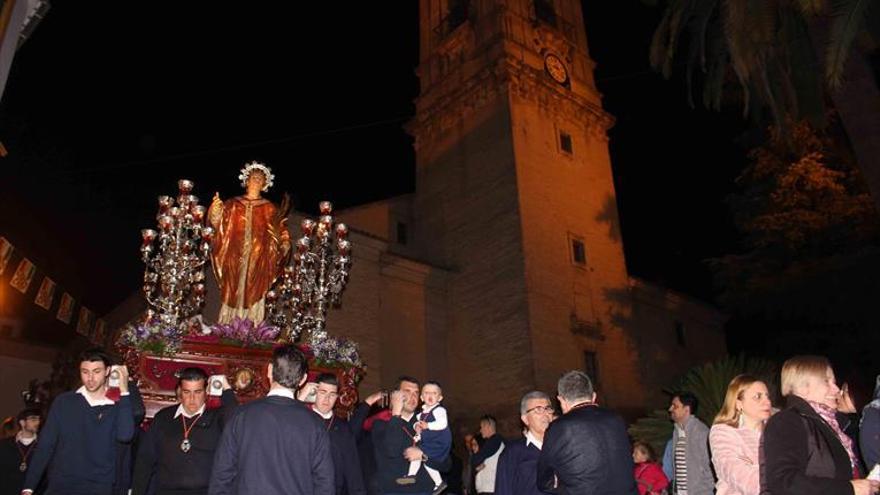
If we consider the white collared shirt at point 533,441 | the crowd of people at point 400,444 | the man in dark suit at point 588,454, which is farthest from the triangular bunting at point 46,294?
the man in dark suit at point 588,454

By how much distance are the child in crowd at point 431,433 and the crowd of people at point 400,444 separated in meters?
0.01

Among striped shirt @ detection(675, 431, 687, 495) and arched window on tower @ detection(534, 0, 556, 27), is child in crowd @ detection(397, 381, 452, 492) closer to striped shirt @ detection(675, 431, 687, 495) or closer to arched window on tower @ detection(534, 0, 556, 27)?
striped shirt @ detection(675, 431, 687, 495)

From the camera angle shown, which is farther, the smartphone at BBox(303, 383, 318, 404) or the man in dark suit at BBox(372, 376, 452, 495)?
the smartphone at BBox(303, 383, 318, 404)

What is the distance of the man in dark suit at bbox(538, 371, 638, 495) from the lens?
4.71 metres

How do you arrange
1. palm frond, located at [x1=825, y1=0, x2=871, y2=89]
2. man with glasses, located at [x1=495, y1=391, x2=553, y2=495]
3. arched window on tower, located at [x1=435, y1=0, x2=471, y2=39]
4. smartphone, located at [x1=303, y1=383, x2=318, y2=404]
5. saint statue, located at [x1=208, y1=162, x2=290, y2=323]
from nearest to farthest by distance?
man with glasses, located at [x1=495, y1=391, x2=553, y2=495] → smartphone, located at [x1=303, y1=383, x2=318, y2=404] → palm frond, located at [x1=825, y1=0, x2=871, y2=89] → saint statue, located at [x1=208, y1=162, x2=290, y2=323] → arched window on tower, located at [x1=435, y1=0, x2=471, y2=39]

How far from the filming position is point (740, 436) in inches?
180

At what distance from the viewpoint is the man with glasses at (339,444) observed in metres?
6.00

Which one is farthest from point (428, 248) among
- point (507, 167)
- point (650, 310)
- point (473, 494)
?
point (473, 494)

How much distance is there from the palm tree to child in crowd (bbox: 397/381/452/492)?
6546mm

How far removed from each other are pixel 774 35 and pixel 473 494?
848 cm

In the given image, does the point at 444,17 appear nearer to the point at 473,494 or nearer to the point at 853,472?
the point at 473,494

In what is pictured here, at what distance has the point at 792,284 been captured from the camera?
17938 millimetres

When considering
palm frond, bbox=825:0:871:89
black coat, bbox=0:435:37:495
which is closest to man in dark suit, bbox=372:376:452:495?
black coat, bbox=0:435:37:495

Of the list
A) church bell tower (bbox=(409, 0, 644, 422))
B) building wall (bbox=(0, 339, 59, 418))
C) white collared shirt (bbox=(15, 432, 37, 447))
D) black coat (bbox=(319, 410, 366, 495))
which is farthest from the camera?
building wall (bbox=(0, 339, 59, 418))
